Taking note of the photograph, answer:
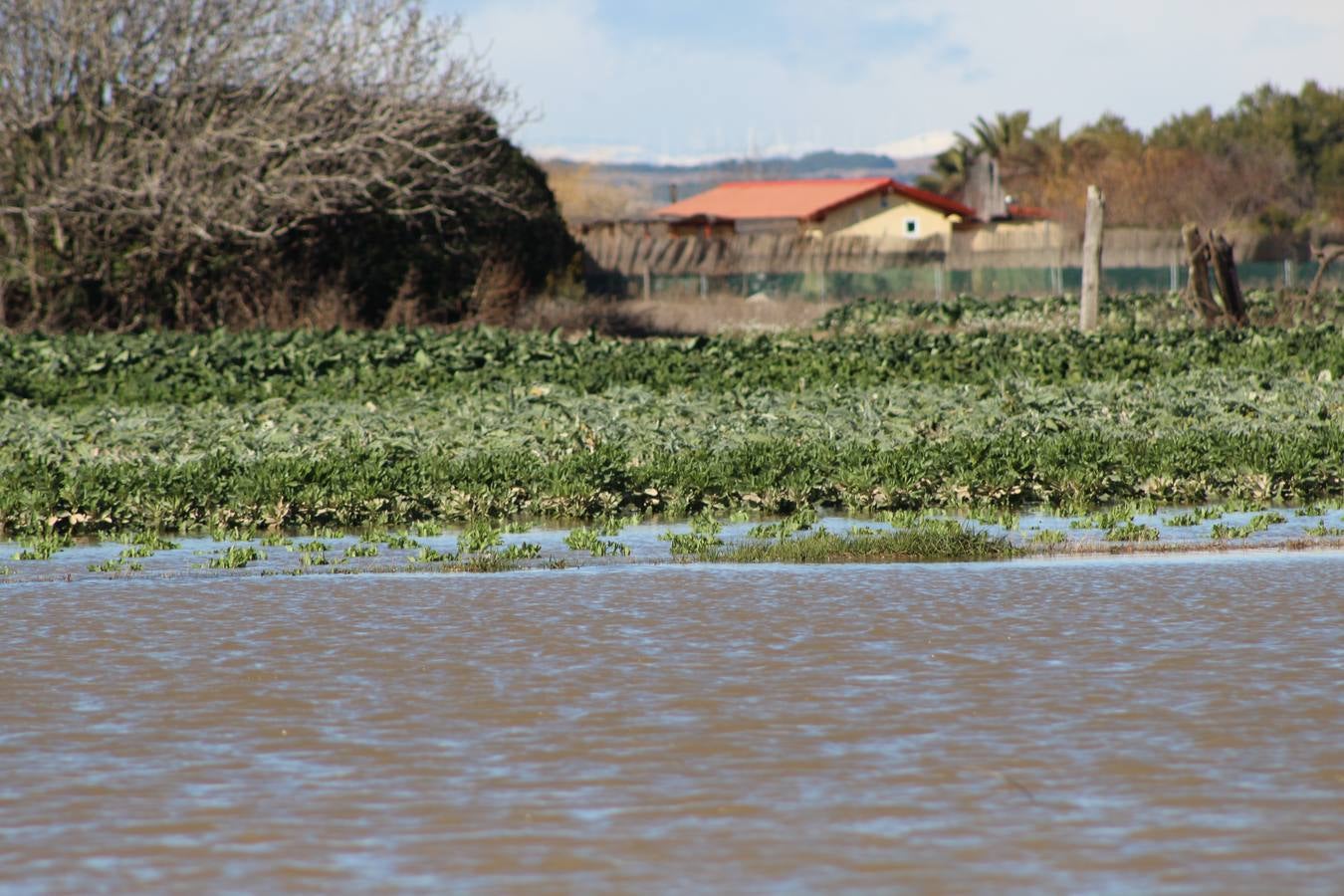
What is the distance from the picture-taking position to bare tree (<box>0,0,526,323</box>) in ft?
106

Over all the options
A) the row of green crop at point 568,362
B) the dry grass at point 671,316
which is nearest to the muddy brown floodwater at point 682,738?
the row of green crop at point 568,362

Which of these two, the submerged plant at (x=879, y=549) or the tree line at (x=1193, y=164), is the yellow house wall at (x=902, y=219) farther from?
the submerged plant at (x=879, y=549)

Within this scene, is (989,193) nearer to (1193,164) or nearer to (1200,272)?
(1193,164)

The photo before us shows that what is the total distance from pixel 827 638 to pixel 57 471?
7550 mm

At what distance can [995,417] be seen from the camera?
54.1ft

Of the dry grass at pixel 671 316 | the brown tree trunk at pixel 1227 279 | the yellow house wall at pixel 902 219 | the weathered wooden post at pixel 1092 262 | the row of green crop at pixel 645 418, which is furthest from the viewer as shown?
the yellow house wall at pixel 902 219

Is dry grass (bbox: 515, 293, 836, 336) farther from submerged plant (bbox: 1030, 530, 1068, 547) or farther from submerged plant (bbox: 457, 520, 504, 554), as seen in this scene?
submerged plant (bbox: 1030, 530, 1068, 547)

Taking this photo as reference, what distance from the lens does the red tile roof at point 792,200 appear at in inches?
3376

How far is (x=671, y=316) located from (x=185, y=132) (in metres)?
13.0

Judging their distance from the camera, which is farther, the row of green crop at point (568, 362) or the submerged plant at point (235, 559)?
the row of green crop at point (568, 362)

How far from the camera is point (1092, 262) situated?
33.6 meters

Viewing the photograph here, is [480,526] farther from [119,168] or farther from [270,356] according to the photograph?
[119,168]

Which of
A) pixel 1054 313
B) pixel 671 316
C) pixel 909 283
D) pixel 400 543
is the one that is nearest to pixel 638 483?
pixel 400 543

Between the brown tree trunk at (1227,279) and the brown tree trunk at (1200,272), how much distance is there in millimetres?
228
